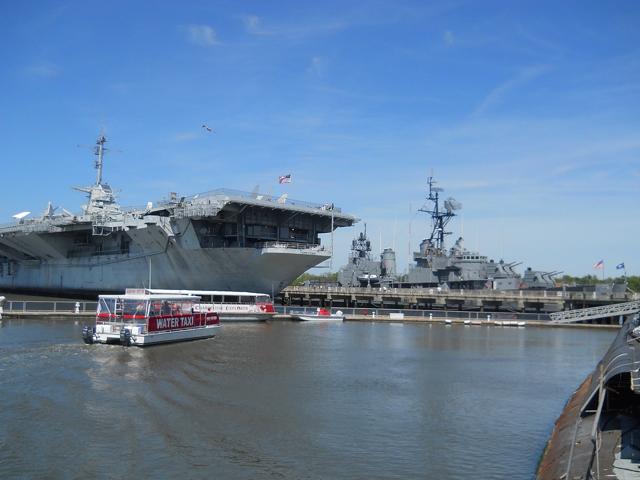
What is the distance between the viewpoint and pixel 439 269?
2458 inches

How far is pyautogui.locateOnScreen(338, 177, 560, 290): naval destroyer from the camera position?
193 ft

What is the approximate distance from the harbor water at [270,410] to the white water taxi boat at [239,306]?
40.1 ft

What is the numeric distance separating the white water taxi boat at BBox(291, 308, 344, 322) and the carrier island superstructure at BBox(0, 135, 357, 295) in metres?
2.73

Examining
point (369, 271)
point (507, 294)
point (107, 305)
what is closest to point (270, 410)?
point (107, 305)

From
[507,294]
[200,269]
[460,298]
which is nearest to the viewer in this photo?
[200,269]

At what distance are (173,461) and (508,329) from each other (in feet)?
119

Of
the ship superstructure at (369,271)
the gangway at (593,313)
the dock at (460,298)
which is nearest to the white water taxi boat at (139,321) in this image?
the gangway at (593,313)

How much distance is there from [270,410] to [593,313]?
126 ft

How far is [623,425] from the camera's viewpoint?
10055 mm

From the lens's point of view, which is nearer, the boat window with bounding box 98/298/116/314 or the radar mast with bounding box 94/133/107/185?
the boat window with bounding box 98/298/116/314

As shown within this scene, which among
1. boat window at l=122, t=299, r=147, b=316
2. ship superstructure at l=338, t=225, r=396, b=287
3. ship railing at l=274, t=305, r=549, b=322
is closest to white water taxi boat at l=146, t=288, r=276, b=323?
ship railing at l=274, t=305, r=549, b=322

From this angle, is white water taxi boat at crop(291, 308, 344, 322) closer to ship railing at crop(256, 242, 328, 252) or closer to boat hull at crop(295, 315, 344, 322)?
boat hull at crop(295, 315, 344, 322)

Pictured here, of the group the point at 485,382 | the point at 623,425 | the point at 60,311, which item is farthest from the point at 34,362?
the point at 60,311

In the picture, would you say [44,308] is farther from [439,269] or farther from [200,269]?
[439,269]
